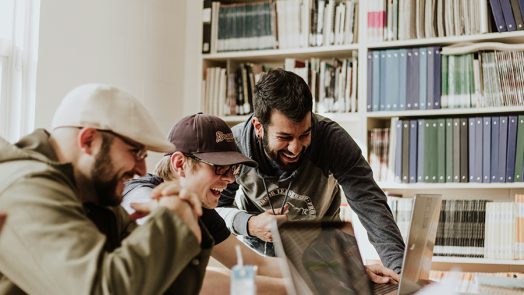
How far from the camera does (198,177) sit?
1414 millimetres

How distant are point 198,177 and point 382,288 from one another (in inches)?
24.0

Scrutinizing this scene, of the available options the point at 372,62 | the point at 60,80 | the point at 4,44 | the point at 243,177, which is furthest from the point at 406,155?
the point at 4,44

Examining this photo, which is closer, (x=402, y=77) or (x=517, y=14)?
(x=517, y=14)

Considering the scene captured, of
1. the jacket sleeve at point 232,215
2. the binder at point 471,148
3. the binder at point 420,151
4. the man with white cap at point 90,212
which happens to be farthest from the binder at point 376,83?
the man with white cap at point 90,212

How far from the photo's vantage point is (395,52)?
8.61ft

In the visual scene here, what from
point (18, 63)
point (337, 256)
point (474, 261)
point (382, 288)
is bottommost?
point (474, 261)

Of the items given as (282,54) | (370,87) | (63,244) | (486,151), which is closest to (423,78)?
(370,87)

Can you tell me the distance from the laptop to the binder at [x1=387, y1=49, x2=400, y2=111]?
1.41 metres

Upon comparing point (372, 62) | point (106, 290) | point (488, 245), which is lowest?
point (488, 245)

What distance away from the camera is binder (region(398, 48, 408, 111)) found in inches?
102

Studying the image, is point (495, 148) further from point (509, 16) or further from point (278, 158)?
point (278, 158)

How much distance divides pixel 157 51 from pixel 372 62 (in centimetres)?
127

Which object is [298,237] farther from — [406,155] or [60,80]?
[406,155]

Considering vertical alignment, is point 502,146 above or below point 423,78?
below
